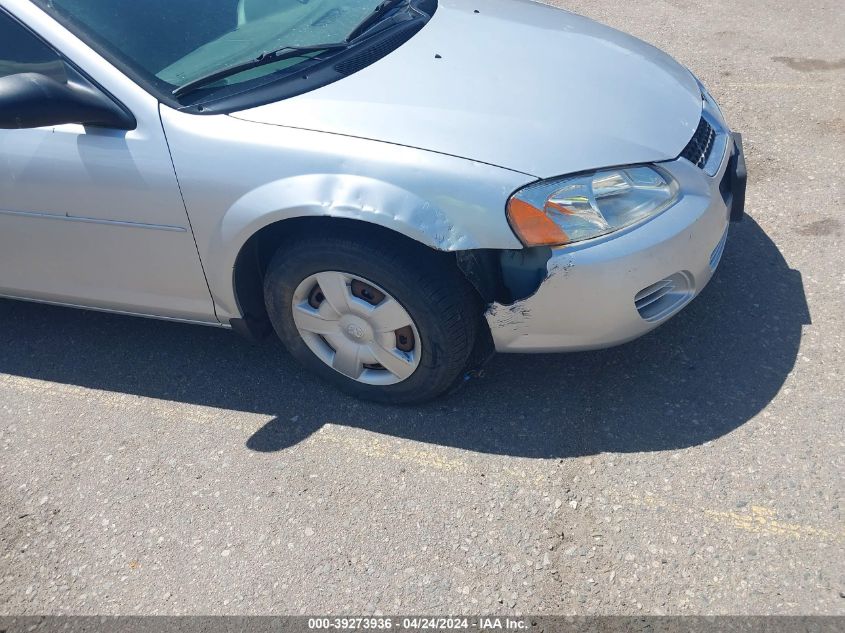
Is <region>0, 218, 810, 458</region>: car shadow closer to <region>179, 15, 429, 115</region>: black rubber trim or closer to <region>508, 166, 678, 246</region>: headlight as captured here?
<region>508, 166, 678, 246</region>: headlight

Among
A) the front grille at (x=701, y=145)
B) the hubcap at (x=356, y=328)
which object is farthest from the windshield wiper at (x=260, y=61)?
the front grille at (x=701, y=145)

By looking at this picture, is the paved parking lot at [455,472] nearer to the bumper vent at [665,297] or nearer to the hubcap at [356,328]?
the hubcap at [356,328]

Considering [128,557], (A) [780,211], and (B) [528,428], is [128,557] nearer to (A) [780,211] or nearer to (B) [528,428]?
(B) [528,428]

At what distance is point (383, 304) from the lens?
288cm

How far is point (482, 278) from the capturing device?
2777 mm

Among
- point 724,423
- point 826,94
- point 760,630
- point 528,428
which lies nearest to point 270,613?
point 528,428

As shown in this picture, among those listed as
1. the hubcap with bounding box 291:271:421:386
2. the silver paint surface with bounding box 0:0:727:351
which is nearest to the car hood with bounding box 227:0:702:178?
the silver paint surface with bounding box 0:0:727:351

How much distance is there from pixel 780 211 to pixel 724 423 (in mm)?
1682

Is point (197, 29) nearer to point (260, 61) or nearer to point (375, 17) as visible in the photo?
point (260, 61)

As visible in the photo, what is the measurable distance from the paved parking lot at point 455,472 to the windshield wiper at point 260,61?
0.96 meters

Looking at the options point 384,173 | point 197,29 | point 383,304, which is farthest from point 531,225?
point 197,29

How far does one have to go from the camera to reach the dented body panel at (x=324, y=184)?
2.62 meters

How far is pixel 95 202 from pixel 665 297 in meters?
2.13

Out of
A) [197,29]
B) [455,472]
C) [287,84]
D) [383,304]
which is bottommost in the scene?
[455,472]
